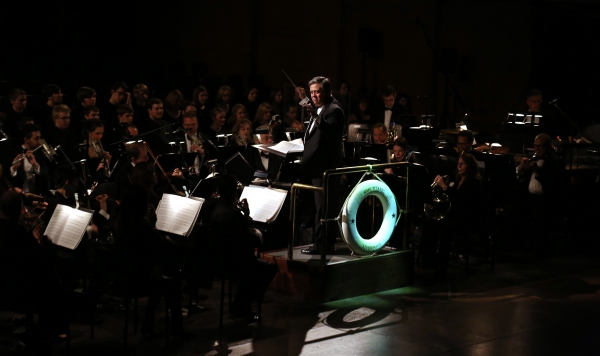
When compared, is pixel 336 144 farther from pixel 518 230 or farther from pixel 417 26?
pixel 417 26

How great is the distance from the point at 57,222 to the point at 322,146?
237 cm

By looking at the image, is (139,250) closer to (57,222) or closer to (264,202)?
(57,222)

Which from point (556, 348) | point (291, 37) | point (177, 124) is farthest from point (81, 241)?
point (291, 37)

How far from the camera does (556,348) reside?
21.0 feet

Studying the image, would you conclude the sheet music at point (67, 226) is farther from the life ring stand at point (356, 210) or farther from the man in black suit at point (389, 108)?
the man in black suit at point (389, 108)

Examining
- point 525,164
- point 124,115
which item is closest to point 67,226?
point 124,115

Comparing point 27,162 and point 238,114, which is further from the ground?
point 238,114

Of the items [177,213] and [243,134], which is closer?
[177,213]

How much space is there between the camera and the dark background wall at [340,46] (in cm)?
1334

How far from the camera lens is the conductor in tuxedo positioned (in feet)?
24.9

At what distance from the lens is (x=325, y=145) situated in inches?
300

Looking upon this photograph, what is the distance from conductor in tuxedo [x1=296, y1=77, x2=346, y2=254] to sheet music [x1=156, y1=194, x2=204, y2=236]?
4.34 ft

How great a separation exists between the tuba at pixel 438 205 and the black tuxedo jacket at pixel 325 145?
1.15 metres

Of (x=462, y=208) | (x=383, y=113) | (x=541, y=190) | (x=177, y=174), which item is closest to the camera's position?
(x=177, y=174)
